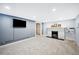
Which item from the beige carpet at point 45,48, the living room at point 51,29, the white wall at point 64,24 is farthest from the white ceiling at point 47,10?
the beige carpet at point 45,48

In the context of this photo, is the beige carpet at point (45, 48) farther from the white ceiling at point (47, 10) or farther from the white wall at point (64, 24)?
the white ceiling at point (47, 10)

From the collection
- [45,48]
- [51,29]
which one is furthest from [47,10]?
[45,48]

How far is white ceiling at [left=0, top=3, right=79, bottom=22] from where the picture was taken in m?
2.65

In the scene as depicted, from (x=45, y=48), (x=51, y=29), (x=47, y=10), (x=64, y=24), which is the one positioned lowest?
(x=45, y=48)

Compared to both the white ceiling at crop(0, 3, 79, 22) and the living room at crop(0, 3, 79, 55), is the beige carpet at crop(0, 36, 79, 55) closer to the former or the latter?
the living room at crop(0, 3, 79, 55)

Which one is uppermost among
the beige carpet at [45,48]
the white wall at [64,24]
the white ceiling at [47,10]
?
the white ceiling at [47,10]

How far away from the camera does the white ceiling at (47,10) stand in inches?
104

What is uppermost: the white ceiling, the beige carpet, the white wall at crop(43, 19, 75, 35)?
the white ceiling

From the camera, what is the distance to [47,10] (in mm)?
2881

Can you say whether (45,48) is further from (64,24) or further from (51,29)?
(64,24)

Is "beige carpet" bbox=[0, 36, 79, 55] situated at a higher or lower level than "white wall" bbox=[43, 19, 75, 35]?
lower

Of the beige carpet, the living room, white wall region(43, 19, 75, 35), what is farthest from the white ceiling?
the beige carpet

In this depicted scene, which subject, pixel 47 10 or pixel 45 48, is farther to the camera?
pixel 47 10

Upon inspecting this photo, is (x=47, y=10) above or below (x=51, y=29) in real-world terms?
above
